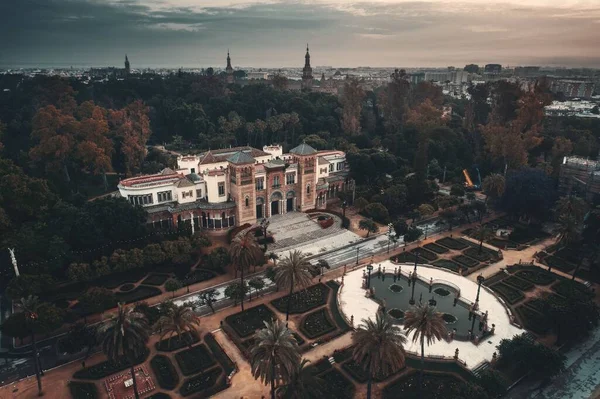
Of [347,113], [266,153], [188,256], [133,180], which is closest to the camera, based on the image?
[188,256]

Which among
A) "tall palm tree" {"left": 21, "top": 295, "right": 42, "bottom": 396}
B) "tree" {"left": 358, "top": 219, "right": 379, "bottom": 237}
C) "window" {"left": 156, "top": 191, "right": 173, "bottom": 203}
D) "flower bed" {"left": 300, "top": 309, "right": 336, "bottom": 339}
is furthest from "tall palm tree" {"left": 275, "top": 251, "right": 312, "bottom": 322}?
"window" {"left": 156, "top": 191, "right": 173, "bottom": 203}

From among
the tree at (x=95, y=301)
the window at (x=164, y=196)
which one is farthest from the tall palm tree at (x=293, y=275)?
the window at (x=164, y=196)

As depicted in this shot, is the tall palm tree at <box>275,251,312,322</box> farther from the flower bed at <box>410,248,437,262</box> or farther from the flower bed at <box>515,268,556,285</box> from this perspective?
the flower bed at <box>515,268,556,285</box>

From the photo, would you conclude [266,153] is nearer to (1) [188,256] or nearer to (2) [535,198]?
(1) [188,256]

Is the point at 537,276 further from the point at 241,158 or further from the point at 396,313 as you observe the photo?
→ the point at 241,158

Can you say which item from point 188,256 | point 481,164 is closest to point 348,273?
point 188,256

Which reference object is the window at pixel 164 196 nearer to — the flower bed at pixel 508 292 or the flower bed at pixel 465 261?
the flower bed at pixel 465 261
